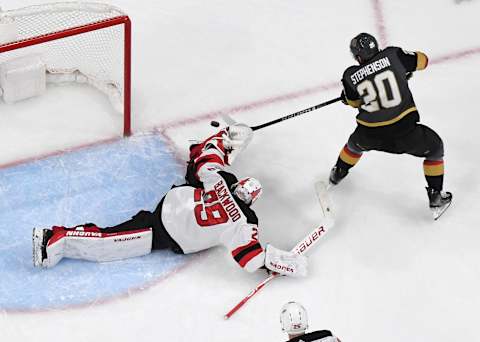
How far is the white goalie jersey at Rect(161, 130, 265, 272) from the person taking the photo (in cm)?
449

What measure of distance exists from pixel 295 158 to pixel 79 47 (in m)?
1.19

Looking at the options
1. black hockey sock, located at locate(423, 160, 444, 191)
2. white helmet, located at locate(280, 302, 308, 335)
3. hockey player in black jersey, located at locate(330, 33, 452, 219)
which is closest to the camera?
white helmet, located at locate(280, 302, 308, 335)

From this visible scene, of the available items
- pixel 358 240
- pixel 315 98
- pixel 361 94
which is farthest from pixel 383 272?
pixel 315 98

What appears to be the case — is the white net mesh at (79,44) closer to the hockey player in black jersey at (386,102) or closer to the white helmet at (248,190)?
the white helmet at (248,190)

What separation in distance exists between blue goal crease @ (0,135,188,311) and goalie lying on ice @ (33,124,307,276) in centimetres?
7

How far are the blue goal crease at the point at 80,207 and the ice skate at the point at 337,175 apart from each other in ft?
2.30

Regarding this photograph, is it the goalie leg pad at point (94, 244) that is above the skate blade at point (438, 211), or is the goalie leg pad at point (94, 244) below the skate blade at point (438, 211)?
below

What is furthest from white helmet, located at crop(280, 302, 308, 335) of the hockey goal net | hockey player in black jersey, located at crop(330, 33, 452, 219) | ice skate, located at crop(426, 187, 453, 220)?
the hockey goal net

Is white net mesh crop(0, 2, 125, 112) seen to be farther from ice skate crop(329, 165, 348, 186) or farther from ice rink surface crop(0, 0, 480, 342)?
ice skate crop(329, 165, 348, 186)

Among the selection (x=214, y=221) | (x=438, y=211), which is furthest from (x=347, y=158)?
(x=214, y=221)

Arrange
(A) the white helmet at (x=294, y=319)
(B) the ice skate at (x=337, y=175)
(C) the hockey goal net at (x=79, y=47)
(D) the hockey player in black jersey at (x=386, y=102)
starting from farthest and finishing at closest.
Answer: (C) the hockey goal net at (x=79, y=47)
(B) the ice skate at (x=337, y=175)
(D) the hockey player in black jersey at (x=386, y=102)
(A) the white helmet at (x=294, y=319)

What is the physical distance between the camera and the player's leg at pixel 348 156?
468 cm

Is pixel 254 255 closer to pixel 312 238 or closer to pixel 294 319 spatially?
pixel 312 238

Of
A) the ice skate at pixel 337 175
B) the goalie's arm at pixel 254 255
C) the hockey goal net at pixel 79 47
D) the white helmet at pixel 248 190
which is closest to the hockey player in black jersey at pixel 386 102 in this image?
the ice skate at pixel 337 175
